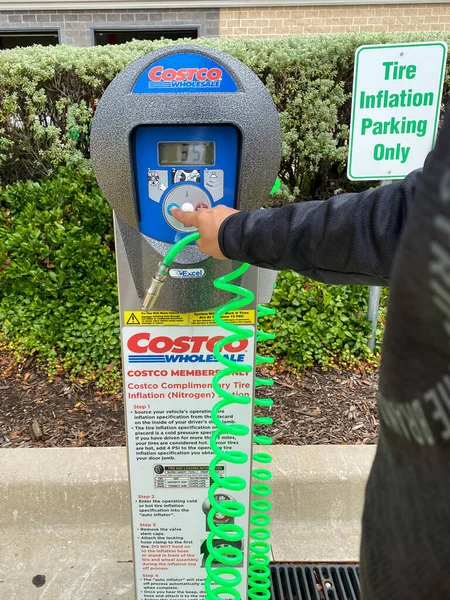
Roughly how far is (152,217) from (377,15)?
751cm

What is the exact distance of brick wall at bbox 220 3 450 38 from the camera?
7.42 m

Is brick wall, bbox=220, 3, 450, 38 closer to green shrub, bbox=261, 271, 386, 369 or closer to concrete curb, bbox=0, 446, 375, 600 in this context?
green shrub, bbox=261, 271, 386, 369

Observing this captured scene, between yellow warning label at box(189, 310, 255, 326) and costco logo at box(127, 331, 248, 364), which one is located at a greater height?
yellow warning label at box(189, 310, 255, 326)

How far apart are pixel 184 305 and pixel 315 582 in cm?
134

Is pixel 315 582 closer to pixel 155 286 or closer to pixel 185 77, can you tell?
pixel 155 286

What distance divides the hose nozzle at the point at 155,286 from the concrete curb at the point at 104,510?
122 centimetres

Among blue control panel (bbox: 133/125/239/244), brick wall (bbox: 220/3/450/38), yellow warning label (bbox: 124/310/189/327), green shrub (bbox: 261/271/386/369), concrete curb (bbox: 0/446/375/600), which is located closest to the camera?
blue control panel (bbox: 133/125/239/244)

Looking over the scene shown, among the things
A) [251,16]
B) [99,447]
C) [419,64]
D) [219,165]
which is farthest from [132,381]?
[251,16]

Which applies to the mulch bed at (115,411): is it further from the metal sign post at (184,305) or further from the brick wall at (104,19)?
the brick wall at (104,19)

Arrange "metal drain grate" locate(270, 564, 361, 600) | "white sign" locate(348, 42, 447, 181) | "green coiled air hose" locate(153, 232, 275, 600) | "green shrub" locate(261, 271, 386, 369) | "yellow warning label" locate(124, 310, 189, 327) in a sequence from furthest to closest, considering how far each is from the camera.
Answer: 1. "green shrub" locate(261, 271, 386, 369)
2. "white sign" locate(348, 42, 447, 181)
3. "metal drain grate" locate(270, 564, 361, 600)
4. "yellow warning label" locate(124, 310, 189, 327)
5. "green coiled air hose" locate(153, 232, 275, 600)

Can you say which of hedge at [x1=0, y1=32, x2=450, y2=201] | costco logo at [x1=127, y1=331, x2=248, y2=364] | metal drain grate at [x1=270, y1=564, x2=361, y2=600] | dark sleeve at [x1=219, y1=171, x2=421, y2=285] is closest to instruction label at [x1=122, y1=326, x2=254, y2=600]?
costco logo at [x1=127, y1=331, x2=248, y2=364]

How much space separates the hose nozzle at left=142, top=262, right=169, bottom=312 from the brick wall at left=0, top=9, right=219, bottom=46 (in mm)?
7135

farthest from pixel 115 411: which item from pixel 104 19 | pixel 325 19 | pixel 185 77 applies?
pixel 325 19

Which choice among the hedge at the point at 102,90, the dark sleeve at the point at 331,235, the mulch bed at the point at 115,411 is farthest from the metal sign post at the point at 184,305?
the hedge at the point at 102,90
